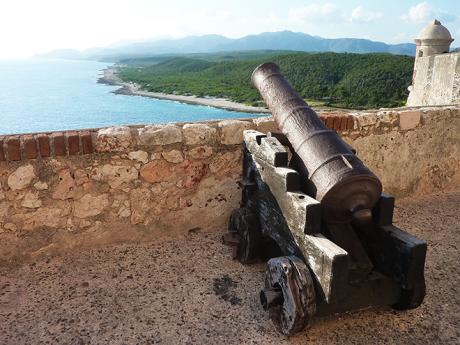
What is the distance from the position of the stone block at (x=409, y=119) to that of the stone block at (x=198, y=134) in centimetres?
180

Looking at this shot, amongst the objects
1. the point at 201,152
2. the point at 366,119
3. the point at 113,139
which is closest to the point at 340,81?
the point at 366,119

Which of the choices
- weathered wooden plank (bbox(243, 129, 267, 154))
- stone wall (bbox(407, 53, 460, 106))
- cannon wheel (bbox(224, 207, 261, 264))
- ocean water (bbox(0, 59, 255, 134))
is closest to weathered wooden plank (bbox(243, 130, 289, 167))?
weathered wooden plank (bbox(243, 129, 267, 154))

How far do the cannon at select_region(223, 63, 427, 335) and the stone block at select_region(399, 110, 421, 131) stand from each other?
1.66 m

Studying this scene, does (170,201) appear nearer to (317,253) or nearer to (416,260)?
(317,253)

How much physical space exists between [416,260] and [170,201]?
5.69ft

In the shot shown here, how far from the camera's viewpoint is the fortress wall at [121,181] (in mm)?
2715

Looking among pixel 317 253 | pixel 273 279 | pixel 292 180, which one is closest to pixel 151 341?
pixel 273 279

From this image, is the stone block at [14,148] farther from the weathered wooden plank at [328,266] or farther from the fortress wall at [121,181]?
the weathered wooden plank at [328,266]

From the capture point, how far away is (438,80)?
11352mm

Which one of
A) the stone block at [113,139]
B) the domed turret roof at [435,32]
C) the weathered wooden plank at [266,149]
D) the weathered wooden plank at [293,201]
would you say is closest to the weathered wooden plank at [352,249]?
the weathered wooden plank at [293,201]

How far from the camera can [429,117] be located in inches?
156

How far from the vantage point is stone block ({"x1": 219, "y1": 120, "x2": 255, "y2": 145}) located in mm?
3170

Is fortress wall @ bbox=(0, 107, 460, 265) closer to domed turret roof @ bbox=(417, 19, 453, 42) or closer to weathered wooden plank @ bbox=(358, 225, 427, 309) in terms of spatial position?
weathered wooden plank @ bbox=(358, 225, 427, 309)

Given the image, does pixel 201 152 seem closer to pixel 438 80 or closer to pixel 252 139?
pixel 252 139
